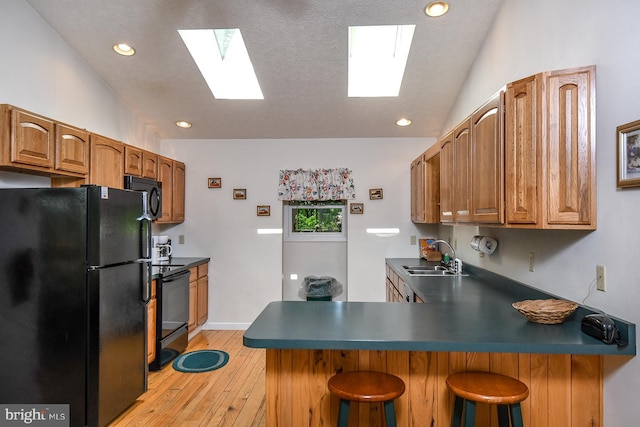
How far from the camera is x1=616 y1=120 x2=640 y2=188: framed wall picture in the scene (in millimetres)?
1465

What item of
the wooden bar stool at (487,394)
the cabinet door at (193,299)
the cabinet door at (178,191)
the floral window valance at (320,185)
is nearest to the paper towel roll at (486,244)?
the wooden bar stool at (487,394)

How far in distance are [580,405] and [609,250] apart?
0.70 m

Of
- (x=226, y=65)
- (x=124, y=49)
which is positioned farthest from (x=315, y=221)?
(x=124, y=49)

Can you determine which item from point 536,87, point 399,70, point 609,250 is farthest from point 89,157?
point 609,250

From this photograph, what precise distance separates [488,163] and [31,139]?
2.84 m

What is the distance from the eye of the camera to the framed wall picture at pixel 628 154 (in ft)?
4.81

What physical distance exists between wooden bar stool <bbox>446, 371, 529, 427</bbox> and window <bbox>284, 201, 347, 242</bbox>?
132 inches

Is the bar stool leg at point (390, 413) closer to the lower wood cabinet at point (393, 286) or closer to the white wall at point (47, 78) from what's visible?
the lower wood cabinet at point (393, 286)

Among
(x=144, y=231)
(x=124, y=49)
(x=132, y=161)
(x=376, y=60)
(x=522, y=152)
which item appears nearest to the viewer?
(x=522, y=152)

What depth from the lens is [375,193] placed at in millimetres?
4590

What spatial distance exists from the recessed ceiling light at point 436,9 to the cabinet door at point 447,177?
88cm

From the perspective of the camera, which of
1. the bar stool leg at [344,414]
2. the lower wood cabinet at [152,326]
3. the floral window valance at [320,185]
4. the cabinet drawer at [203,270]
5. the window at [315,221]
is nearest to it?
the bar stool leg at [344,414]

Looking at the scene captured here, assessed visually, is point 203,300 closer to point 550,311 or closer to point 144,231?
point 144,231

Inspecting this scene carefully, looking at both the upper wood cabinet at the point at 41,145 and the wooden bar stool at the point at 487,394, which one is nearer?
the wooden bar stool at the point at 487,394
